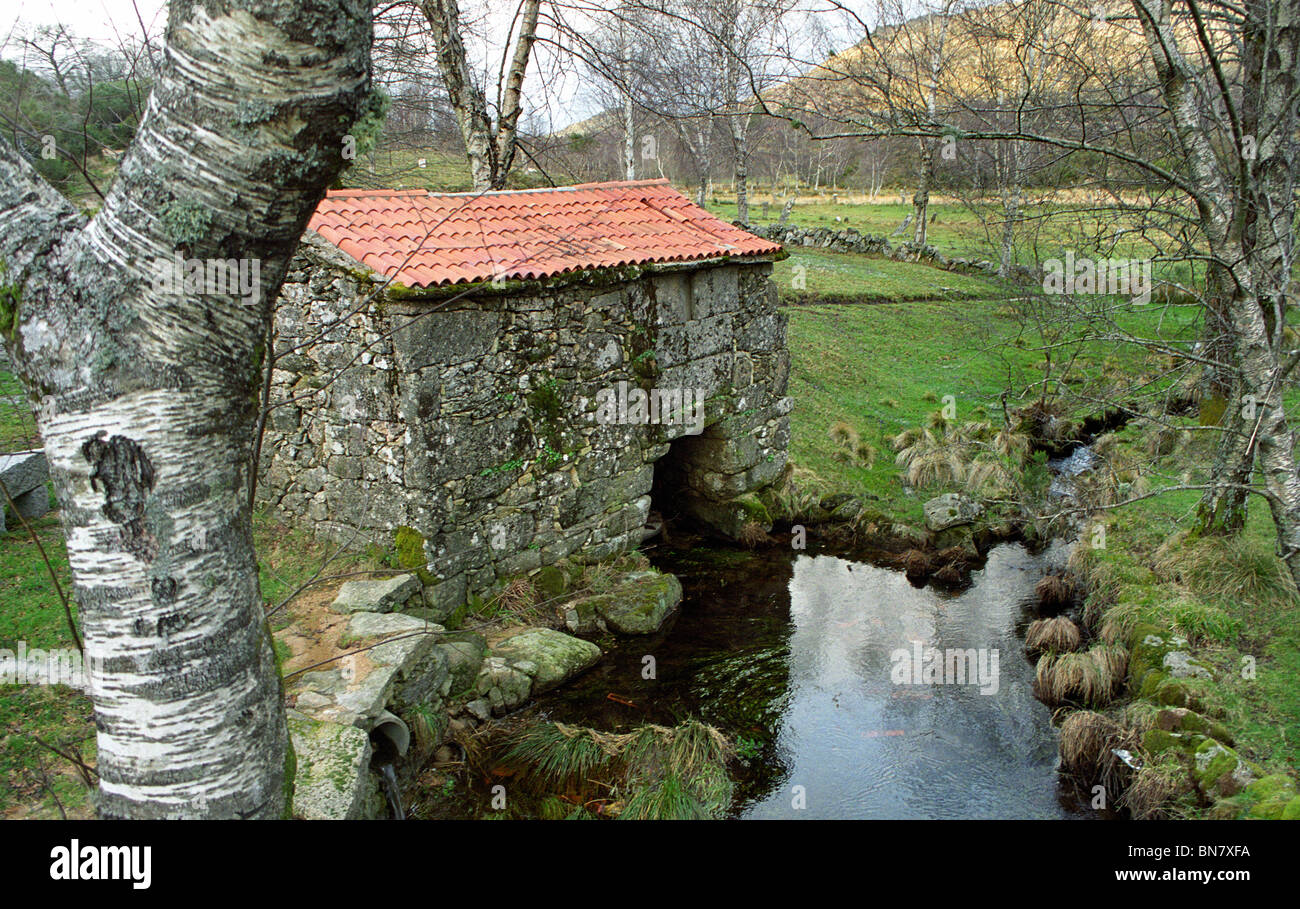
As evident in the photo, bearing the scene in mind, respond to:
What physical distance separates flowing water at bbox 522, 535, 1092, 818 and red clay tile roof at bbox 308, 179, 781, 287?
3.49 metres

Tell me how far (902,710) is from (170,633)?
229 inches

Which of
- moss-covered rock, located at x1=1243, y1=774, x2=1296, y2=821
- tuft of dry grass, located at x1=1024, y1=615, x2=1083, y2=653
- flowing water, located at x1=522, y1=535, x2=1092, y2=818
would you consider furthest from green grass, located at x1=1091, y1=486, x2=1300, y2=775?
flowing water, located at x1=522, y1=535, x2=1092, y2=818

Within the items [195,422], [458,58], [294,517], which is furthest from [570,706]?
[458,58]

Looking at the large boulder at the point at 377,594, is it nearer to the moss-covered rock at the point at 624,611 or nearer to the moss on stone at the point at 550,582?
→ the moss on stone at the point at 550,582

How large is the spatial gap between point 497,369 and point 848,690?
4012mm

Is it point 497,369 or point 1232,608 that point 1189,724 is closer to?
point 1232,608

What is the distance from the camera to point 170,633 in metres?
2.42

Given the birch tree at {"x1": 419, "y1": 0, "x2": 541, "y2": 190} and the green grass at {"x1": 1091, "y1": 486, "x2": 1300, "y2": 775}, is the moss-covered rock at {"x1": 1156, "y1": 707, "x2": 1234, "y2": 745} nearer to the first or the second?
the green grass at {"x1": 1091, "y1": 486, "x2": 1300, "y2": 775}

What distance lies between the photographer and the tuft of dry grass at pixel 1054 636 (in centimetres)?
754

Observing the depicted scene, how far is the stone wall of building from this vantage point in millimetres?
7094

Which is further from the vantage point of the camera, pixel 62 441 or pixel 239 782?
pixel 239 782

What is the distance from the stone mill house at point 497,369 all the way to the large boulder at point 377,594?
0.19 metres

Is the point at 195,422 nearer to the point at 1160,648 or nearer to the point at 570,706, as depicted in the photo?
the point at 570,706
